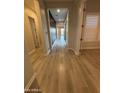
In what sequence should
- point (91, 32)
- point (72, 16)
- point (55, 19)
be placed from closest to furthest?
point (91, 32), point (72, 16), point (55, 19)

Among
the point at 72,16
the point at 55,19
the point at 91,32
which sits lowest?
the point at 91,32

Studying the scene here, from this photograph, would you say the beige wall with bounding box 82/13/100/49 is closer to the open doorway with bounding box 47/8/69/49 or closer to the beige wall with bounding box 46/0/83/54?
the beige wall with bounding box 46/0/83/54

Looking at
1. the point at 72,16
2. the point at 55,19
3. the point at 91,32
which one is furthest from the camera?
the point at 55,19

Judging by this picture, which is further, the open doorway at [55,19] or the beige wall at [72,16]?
the open doorway at [55,19]

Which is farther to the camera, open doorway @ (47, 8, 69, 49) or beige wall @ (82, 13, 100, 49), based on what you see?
open doorway @ (47, 8, 69, 49)

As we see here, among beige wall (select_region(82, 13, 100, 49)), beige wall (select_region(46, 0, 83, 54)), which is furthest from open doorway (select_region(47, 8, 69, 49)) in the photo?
beige wall (select_region(82, 13, 100, 49))

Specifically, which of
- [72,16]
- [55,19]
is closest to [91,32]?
[72,16]

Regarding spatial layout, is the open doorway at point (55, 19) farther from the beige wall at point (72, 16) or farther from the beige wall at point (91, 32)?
the beige wall at point (91, 32)

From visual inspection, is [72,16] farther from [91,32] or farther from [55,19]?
[55,19]

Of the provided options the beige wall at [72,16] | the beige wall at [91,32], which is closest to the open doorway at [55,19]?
the beige wall at [72,16]

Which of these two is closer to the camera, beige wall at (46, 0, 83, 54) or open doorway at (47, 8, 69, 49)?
beige wall at (46, 0, 83, 54)

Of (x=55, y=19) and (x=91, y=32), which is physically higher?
(x=55, y=19)
